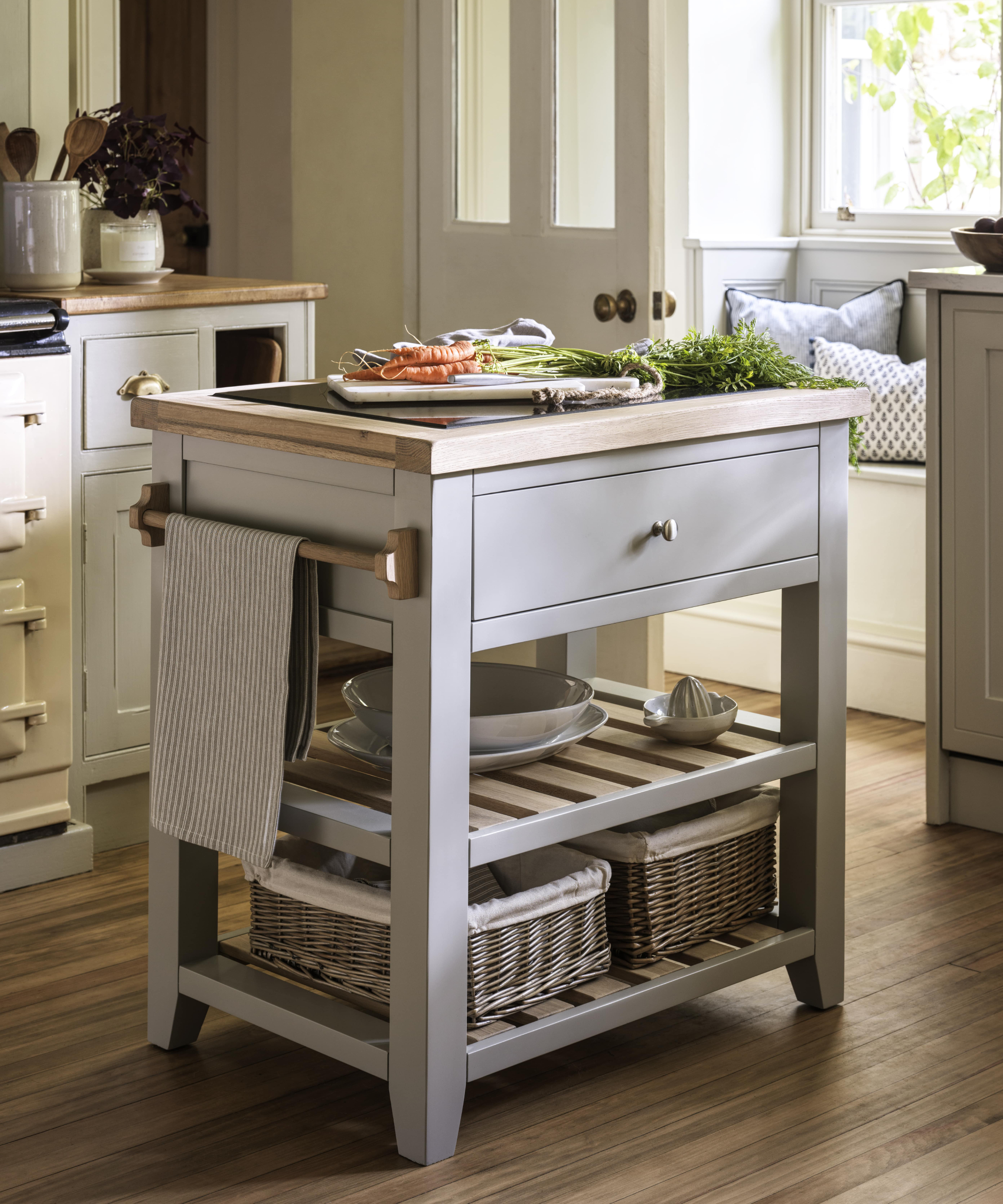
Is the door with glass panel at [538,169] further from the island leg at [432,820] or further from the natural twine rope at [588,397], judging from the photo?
the island leg at [432,820]

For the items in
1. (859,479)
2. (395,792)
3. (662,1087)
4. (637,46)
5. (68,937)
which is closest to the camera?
(395,792)

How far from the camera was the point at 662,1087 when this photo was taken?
86.4 inches

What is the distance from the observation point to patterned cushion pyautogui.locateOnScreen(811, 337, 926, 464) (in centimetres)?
428

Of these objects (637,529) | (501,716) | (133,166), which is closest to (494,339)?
(637,529)

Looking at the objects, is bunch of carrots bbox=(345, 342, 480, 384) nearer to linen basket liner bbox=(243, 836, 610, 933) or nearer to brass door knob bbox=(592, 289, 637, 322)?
linen basket liner bbox=(243, 836, 610, 933)

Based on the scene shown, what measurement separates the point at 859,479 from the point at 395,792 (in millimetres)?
2603

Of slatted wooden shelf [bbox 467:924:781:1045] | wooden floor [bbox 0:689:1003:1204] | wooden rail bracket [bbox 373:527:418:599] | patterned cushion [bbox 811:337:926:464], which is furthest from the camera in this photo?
patterned cushion [bbox 811:337:926:464]

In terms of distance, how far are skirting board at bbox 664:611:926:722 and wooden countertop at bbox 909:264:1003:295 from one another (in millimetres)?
1140

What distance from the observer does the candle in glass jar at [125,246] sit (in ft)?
10.5

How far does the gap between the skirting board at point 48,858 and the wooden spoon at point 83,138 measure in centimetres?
126

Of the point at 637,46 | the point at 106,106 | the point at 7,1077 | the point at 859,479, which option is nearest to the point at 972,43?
the point at 859,479

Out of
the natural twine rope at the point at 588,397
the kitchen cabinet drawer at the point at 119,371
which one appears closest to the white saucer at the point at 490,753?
the natural twine rope at the point at 588,397

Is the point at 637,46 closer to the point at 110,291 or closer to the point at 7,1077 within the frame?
the point at 110,291

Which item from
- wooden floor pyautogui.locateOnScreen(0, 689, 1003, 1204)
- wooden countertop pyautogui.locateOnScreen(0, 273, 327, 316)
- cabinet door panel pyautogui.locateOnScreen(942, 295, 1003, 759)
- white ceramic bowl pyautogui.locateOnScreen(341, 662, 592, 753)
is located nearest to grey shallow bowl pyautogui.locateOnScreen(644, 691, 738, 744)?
white ceramic bowl pyautogui.locateOnScreen(341, 662, 592, 753)
